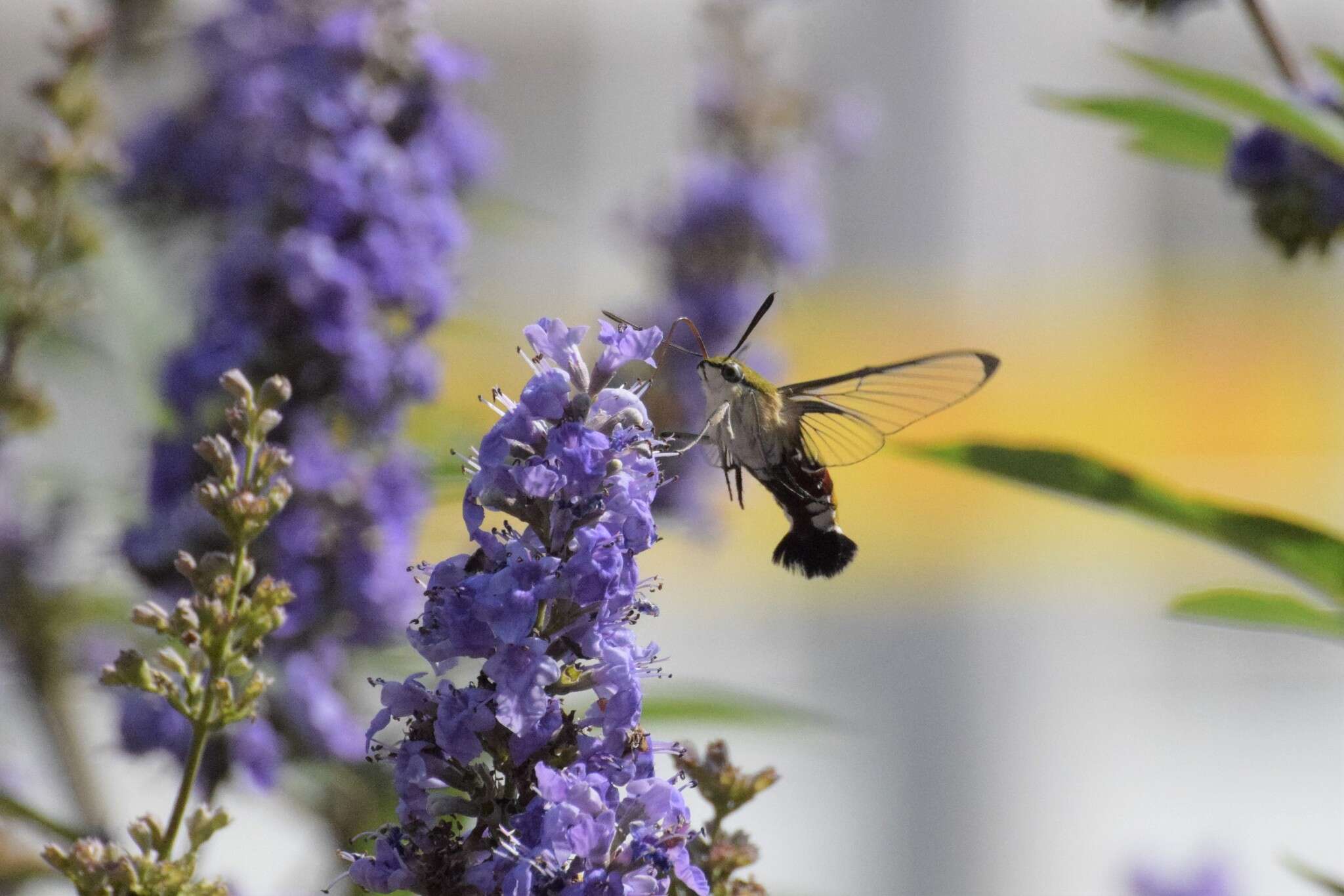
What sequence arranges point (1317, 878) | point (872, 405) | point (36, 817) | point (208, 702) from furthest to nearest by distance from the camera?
point (872, 405) → point (1317, 878) → point (36, 817) → point (208, 702)

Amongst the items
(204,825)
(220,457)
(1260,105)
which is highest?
(1260,105)

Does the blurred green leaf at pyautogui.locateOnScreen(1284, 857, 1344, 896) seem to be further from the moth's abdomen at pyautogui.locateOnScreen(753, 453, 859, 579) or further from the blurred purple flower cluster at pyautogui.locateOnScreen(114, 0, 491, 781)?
the blurred purple flower cluster at pyautogui.locateOnScreen(114, 0, 491, 781)

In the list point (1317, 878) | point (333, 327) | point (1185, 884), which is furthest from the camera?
point (1185, 884)

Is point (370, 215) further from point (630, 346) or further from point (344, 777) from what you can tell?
point (630, 346)

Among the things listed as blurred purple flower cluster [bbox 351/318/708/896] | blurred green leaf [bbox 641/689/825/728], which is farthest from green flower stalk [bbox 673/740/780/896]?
blurred green leaf [bbox 641/689/825/728]

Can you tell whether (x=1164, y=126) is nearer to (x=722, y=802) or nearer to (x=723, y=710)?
(x=723, y=710)

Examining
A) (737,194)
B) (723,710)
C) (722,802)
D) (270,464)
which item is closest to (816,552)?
(723,710)

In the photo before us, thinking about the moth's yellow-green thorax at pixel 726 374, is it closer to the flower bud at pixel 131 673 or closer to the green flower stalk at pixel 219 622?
the green flower stalk at pixel 219 622
